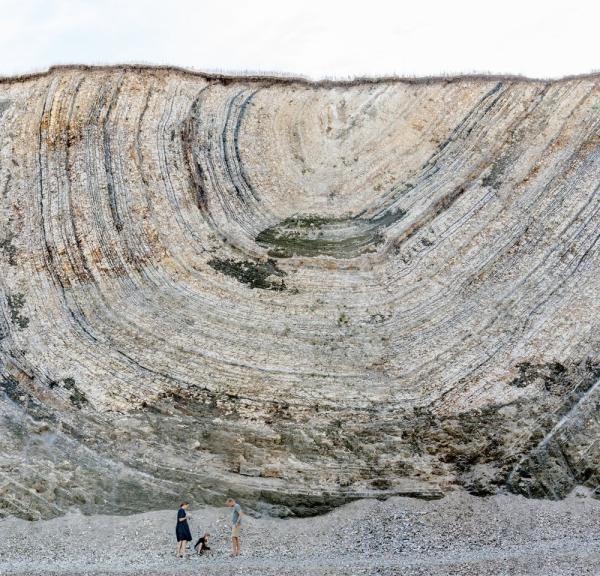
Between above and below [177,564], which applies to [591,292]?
above

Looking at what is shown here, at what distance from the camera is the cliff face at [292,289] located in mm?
11430

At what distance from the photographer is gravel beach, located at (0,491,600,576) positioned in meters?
9.74

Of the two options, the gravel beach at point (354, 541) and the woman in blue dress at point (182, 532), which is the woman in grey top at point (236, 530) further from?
the woman in blue dress at point (182, 532)

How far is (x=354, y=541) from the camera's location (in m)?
10.4

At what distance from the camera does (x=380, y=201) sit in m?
15.3

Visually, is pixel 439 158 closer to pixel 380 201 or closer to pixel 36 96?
pixel 380 201

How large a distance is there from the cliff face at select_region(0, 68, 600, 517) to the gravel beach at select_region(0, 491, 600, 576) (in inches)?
12.4

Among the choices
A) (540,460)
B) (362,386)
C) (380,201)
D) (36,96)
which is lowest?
(540,460)

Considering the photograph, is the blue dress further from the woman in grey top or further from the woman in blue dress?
the woman in grey top

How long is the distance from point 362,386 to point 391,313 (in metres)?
1.70

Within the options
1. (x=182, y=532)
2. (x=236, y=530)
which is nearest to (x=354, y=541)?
(x=236, y=530)

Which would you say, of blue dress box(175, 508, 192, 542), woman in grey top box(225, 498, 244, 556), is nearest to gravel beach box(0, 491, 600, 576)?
woman in grey top box(225, 498, 244, 556)

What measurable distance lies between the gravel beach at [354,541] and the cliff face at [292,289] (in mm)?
314

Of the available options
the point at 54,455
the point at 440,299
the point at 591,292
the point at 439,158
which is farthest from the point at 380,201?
the point at 54,455
